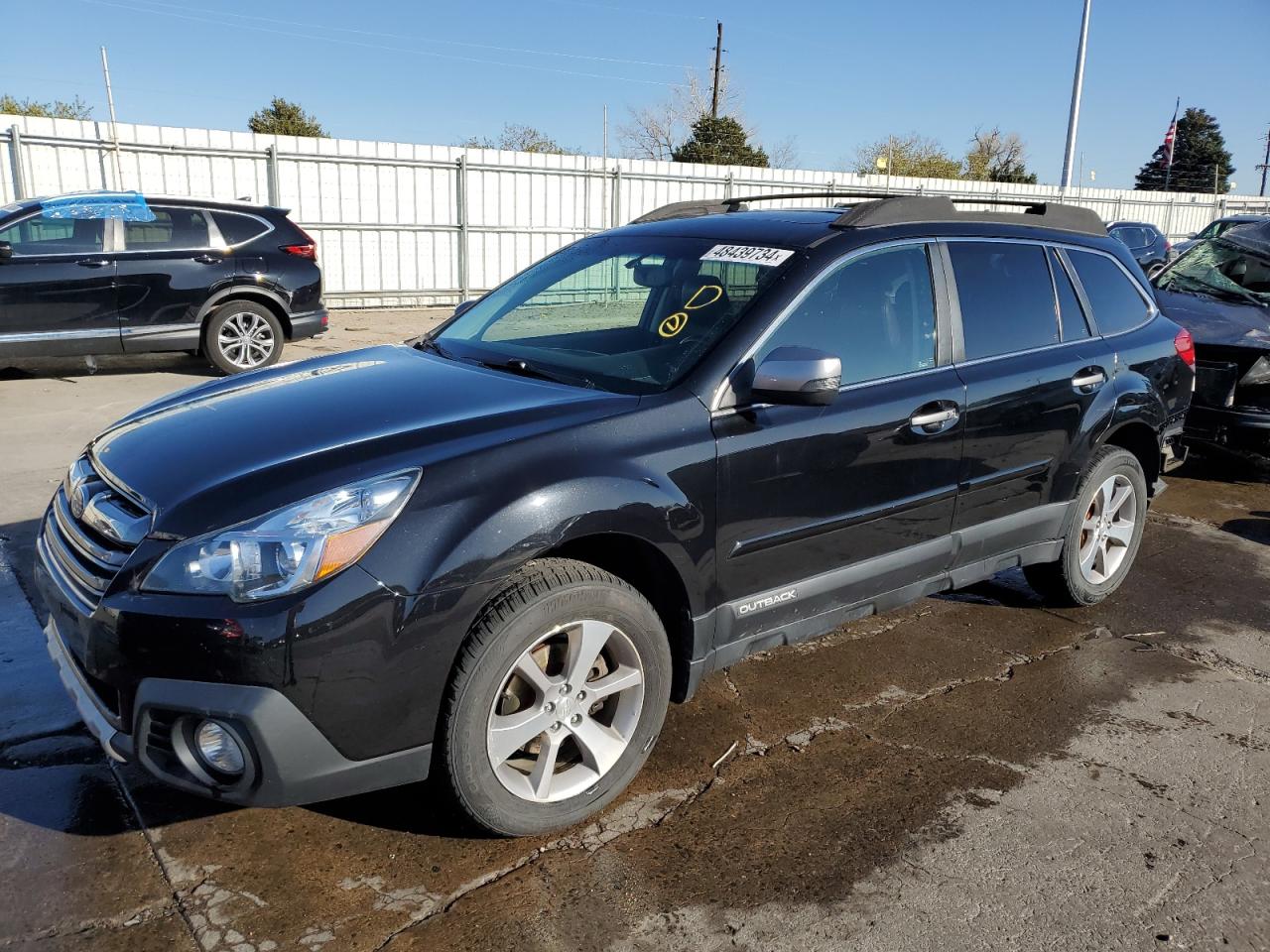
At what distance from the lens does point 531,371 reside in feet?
10.9

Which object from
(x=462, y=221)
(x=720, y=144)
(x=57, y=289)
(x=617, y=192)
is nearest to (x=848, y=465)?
(x=57, y=289)

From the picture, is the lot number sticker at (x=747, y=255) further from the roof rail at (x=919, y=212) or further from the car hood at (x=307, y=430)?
the car hood at (x=307, y=430)

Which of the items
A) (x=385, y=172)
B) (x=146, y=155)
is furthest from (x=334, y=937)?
(x=385, y=172)

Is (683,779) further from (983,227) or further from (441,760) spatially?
(983,227)

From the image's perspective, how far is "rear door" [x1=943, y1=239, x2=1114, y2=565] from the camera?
381 cm

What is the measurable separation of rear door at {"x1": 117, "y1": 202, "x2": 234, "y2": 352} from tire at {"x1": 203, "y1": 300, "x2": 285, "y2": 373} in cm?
17

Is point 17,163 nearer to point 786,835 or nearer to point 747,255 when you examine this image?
point 747,255

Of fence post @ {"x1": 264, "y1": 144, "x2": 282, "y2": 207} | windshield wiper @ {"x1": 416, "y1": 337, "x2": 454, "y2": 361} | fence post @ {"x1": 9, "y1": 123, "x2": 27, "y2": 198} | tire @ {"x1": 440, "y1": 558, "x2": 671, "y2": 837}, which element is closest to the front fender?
tire @ {"x1": 440, "y1": 558, "x2": 671, "y2": 837}

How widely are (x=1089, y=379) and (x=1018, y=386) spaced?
1.85 feet

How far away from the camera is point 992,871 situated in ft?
8.95

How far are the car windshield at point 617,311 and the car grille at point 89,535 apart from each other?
1291 millimetres

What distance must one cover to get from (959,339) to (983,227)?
0.58 meters

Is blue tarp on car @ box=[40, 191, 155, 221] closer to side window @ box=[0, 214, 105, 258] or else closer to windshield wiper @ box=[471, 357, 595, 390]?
side window @ box=[0, 214, 105, 258]

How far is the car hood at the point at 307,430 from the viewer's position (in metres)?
2.48
